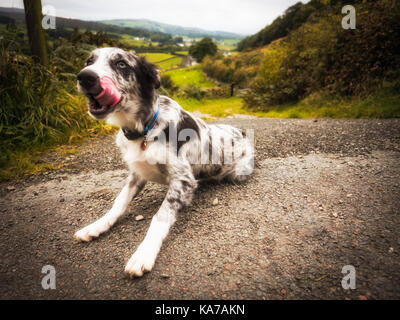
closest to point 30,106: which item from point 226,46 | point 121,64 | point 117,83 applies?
point 121,64

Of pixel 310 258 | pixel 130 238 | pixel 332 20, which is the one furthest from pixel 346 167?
pixel 332 20

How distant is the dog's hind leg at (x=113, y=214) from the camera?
2309mm

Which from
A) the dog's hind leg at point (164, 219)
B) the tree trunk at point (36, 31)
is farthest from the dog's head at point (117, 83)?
the tree trunk at point (36, 31)

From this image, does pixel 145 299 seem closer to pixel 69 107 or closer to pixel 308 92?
pixel 69 107

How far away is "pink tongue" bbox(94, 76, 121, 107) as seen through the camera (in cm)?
204

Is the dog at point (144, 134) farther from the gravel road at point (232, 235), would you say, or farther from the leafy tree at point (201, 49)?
the leafy tree at point (201, 49)

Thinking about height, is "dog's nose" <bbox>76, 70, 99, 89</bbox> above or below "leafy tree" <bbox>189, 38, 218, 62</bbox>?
below

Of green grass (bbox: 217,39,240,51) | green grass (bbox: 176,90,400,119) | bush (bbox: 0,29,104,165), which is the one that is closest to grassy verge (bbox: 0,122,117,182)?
bush (bbox: 0,29,104,165)

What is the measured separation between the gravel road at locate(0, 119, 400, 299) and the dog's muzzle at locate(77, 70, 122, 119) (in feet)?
4.57

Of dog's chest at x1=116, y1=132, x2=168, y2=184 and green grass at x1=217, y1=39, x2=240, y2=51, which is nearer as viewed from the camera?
dog's chest at x1=116, y1=132, x2=168, y2=184

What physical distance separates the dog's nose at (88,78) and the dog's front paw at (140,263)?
170cm

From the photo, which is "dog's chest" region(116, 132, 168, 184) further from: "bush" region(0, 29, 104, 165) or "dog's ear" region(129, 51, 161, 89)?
"bush" region(0, 29, 104, 165)

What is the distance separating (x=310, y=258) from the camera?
1.92 metres
